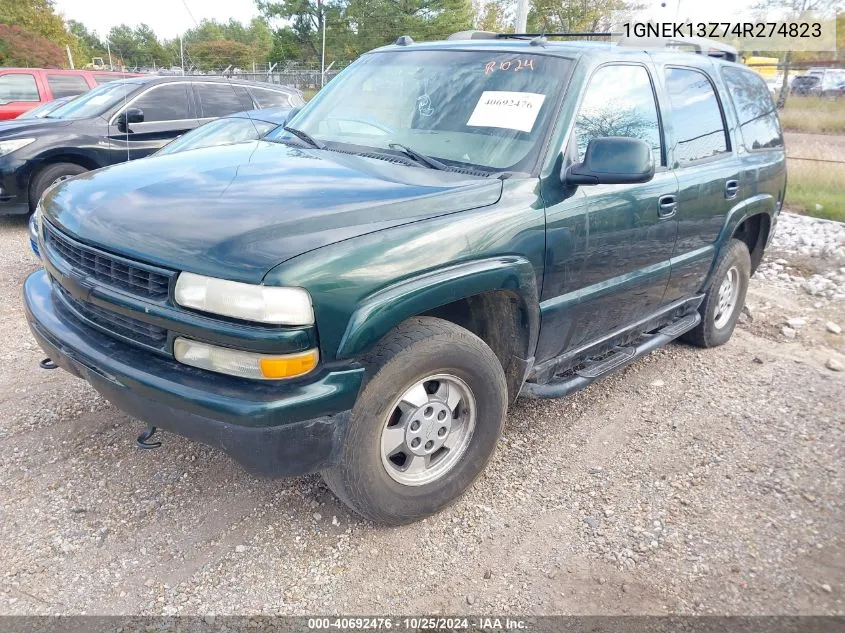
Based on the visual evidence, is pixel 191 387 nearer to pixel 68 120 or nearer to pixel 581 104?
pixel 581 104

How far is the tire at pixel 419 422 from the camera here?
239 cm

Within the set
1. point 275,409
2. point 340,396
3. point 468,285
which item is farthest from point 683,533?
point 275,409

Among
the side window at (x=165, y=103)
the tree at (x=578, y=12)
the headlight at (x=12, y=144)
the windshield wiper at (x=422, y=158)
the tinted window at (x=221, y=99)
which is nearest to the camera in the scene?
the windshield wiper at (x=422, y=158)

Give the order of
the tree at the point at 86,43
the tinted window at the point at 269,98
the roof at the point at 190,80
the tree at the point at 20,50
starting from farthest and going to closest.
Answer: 1. the tree at the point at 86,43
2. the tree at the point at 20,50
3. the tinted window at the point at 269,98
4. the roof at the point at 190,80

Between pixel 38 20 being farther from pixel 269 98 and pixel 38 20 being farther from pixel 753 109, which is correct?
pixel 753 109

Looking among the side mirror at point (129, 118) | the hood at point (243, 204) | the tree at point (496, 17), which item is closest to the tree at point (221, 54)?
the tree at point (496, 17)

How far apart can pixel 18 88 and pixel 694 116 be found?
38.8 ft

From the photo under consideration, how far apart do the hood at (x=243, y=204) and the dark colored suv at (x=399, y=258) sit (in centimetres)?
1

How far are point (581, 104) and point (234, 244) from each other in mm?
1780

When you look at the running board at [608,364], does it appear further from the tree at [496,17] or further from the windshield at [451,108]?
the tree at [496,17]

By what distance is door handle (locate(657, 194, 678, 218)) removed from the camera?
135 inches

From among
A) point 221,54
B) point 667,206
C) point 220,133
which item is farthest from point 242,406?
point 221,54

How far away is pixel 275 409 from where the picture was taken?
2135 mm

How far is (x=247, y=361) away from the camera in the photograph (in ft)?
7.11
